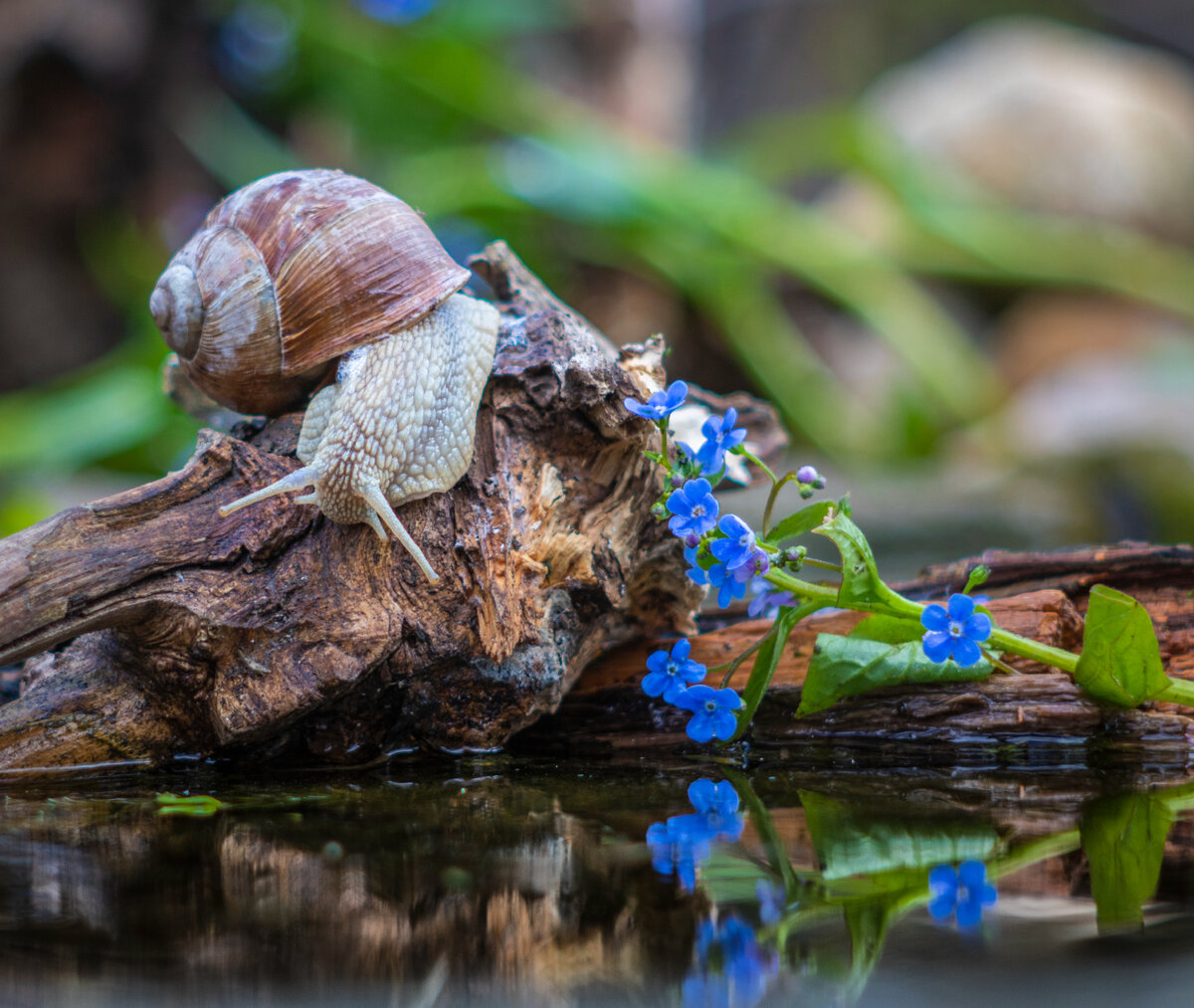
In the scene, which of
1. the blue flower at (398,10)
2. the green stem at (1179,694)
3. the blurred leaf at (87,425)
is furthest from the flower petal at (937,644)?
the blue flower at (398,10)

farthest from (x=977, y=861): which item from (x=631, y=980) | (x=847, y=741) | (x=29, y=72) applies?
(x=29, y=72)

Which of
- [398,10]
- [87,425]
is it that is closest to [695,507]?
[87,425]

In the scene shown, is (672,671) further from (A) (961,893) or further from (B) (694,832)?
(A) (961,893)

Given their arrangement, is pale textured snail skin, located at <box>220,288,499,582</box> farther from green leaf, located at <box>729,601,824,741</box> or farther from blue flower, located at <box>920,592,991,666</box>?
blue flower, located at <box>920,592,991,666</box>

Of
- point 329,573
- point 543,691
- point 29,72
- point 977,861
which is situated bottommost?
point 977,861

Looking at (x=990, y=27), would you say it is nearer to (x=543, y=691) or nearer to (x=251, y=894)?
(x=543, y=691)

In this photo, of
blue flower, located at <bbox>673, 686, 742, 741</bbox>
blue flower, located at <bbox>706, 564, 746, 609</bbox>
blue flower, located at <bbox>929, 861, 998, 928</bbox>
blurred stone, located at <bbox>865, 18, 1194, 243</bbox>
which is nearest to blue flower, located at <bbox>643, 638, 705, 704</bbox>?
blue flower, located at <bbox>673, 686, 742, 741</bbox>
